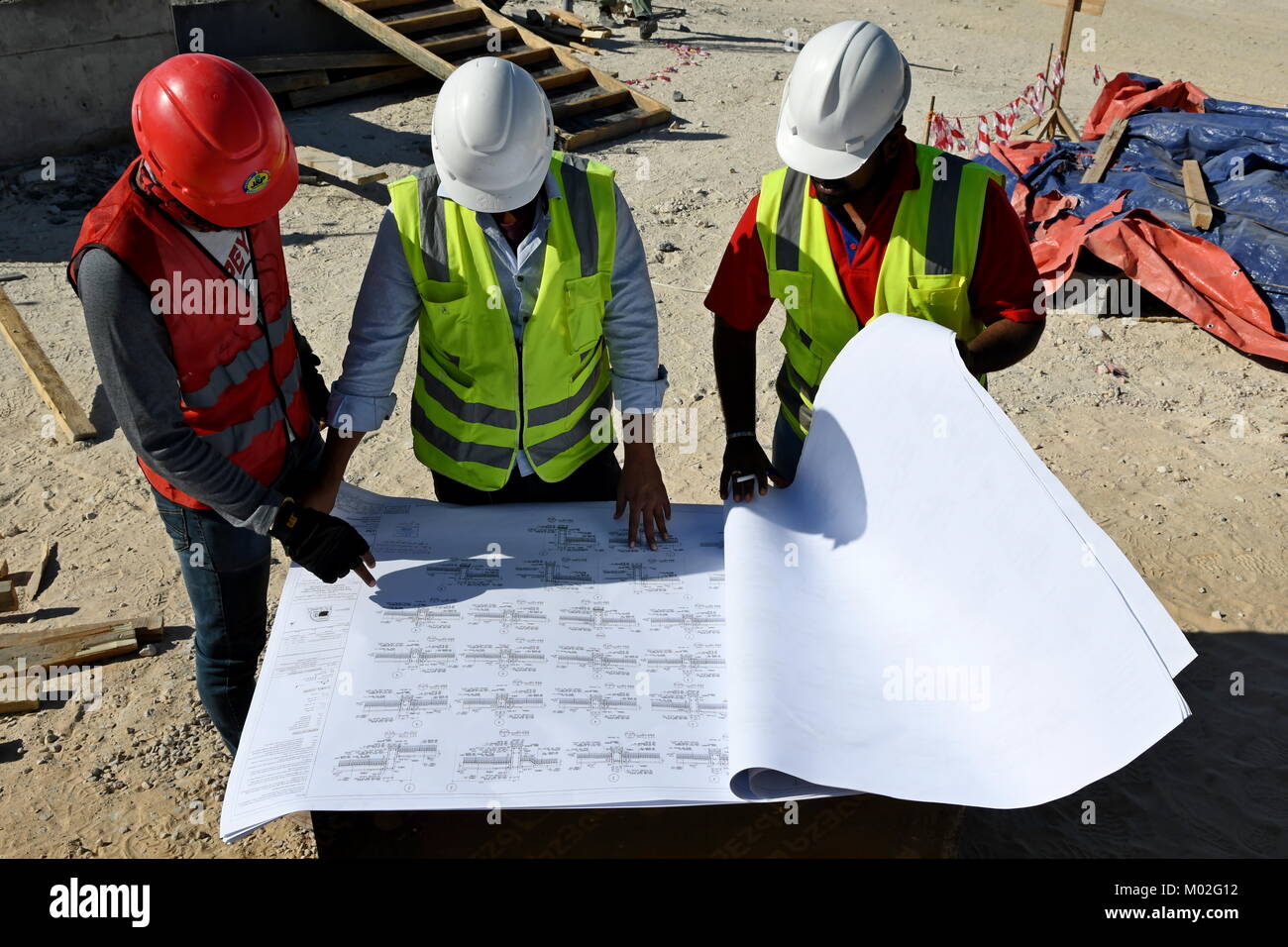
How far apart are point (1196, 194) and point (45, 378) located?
680cm

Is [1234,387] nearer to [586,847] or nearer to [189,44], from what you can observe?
[586,847]

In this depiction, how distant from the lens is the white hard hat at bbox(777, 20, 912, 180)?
93.7 inches

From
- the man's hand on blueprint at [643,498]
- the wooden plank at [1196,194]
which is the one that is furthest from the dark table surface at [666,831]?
the wooden plank at [1196,194]

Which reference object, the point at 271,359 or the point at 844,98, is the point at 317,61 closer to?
the point at 271,359

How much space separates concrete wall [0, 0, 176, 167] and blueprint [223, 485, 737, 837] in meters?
6.47

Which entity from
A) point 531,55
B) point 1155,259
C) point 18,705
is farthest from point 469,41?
point 18,705

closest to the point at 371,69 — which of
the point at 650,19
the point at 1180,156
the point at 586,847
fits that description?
the point at 650,19

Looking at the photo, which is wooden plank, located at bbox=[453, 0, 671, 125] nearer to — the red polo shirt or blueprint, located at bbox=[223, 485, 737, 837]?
the red polo shirt

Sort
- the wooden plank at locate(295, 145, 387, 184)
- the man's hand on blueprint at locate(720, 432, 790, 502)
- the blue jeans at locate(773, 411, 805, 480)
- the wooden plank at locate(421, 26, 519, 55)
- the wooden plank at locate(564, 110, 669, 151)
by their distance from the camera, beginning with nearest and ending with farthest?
the man's hand on blueprint at locate(720, 432, 790, 502)
the blue jeans at locate(773, 411, 805, 480)
the wooden plank at locate(295, 145, 387, 184)
the wooden plank at locate(564, 110, 669, 151)
the wooden plank at locate(421, 26, 519, 55)

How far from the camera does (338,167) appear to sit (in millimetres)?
7555

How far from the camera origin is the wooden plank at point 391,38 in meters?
8.50

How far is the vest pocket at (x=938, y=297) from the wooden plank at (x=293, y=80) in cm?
788

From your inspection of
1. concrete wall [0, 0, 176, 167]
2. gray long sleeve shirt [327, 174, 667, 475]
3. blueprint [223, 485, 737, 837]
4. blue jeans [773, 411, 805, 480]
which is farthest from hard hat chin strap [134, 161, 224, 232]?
concrete wall [0, 0, 176, 167]

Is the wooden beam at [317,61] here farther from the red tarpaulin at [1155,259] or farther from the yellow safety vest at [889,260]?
the yellow safety vest at [889,260]
